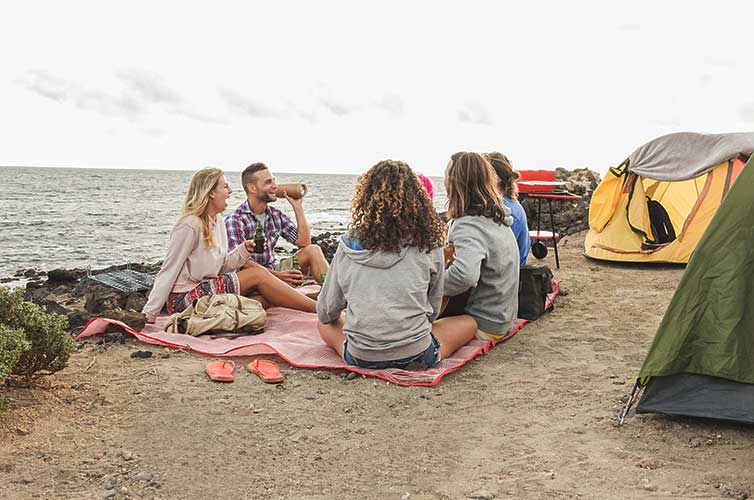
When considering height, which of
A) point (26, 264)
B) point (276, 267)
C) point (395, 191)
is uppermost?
point (395, 191)


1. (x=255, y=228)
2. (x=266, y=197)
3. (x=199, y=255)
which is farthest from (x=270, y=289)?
(x=266, y=197)

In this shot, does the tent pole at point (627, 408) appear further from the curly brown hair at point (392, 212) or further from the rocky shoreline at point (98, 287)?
the rocky shoreline at point (98, 287)

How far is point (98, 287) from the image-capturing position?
8961 millimetres

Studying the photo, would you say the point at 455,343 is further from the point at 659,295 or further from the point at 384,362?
the point at 659,295

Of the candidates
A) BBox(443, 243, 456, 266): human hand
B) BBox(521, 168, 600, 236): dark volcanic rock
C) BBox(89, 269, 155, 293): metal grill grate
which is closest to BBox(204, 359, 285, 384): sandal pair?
BBox(443, 243, 456, 266): human hand

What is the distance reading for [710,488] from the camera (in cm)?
349

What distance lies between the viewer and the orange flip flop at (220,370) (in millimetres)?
5246

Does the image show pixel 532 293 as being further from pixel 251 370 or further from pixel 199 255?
pixel 199 255

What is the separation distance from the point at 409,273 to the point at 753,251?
2.19m

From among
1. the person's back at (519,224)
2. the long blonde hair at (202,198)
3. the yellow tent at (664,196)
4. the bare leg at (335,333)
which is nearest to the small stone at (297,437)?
the bare leg at (335,333)

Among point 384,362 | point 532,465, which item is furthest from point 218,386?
point 532,465

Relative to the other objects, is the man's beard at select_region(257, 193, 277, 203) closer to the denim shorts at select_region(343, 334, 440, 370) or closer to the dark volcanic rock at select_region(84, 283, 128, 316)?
the dark volcanic rock at select_region(84, 283, 128, 316)

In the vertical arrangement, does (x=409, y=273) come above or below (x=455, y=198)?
below

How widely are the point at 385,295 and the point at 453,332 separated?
3.14 feet
